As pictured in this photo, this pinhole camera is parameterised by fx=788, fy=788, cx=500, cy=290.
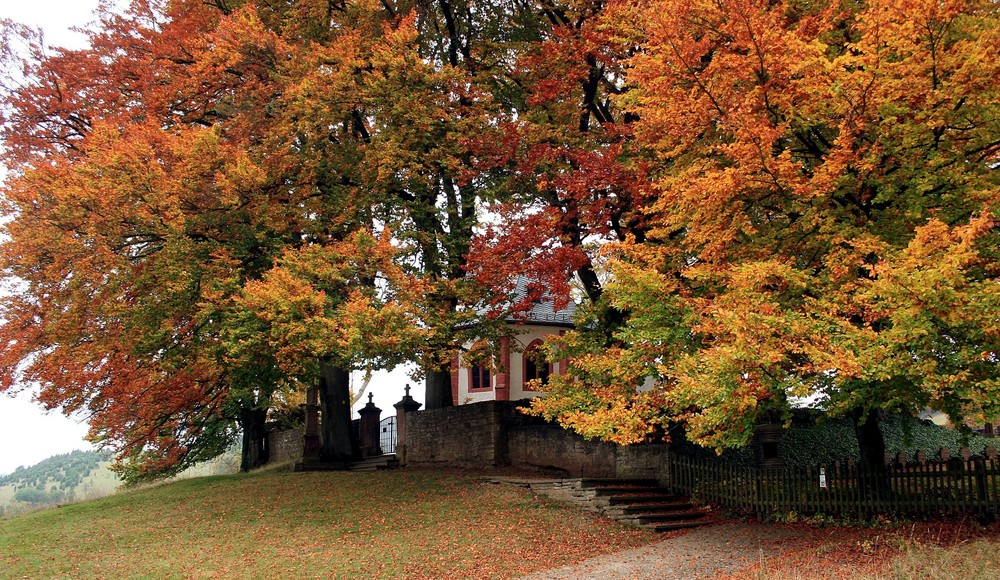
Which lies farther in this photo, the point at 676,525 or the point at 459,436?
the point at 459,436

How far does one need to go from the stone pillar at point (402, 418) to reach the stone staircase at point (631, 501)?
7991mm

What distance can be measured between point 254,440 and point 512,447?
46.4ft

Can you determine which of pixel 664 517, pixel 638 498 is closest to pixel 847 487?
pixel 664 517

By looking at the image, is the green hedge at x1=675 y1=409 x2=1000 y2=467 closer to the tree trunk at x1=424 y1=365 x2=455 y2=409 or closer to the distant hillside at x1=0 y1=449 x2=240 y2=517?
the tree trunk at x1=424 y1=365 x2=455 y2=409

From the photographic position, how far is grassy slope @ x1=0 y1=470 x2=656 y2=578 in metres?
13.7

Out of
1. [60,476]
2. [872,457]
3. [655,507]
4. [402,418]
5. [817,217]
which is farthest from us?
[60,476]

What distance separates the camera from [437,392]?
26.1m

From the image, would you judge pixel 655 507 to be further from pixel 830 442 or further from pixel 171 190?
pixel 171 190

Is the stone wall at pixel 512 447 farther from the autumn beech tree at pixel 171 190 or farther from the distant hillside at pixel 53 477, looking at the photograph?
the distant hillside at pixel 53 477

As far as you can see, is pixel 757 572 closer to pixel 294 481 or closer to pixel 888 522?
pixel 888 522

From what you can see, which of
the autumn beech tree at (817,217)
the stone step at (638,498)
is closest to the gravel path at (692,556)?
the stone step at (638,498)

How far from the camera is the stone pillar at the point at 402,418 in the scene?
26.1 m

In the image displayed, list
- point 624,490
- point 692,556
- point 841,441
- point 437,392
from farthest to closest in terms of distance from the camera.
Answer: point 437,392
point 841,441
point 624,490
point 692,556

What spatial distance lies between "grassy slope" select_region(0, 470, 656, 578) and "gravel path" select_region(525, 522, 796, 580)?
64 centimetres
